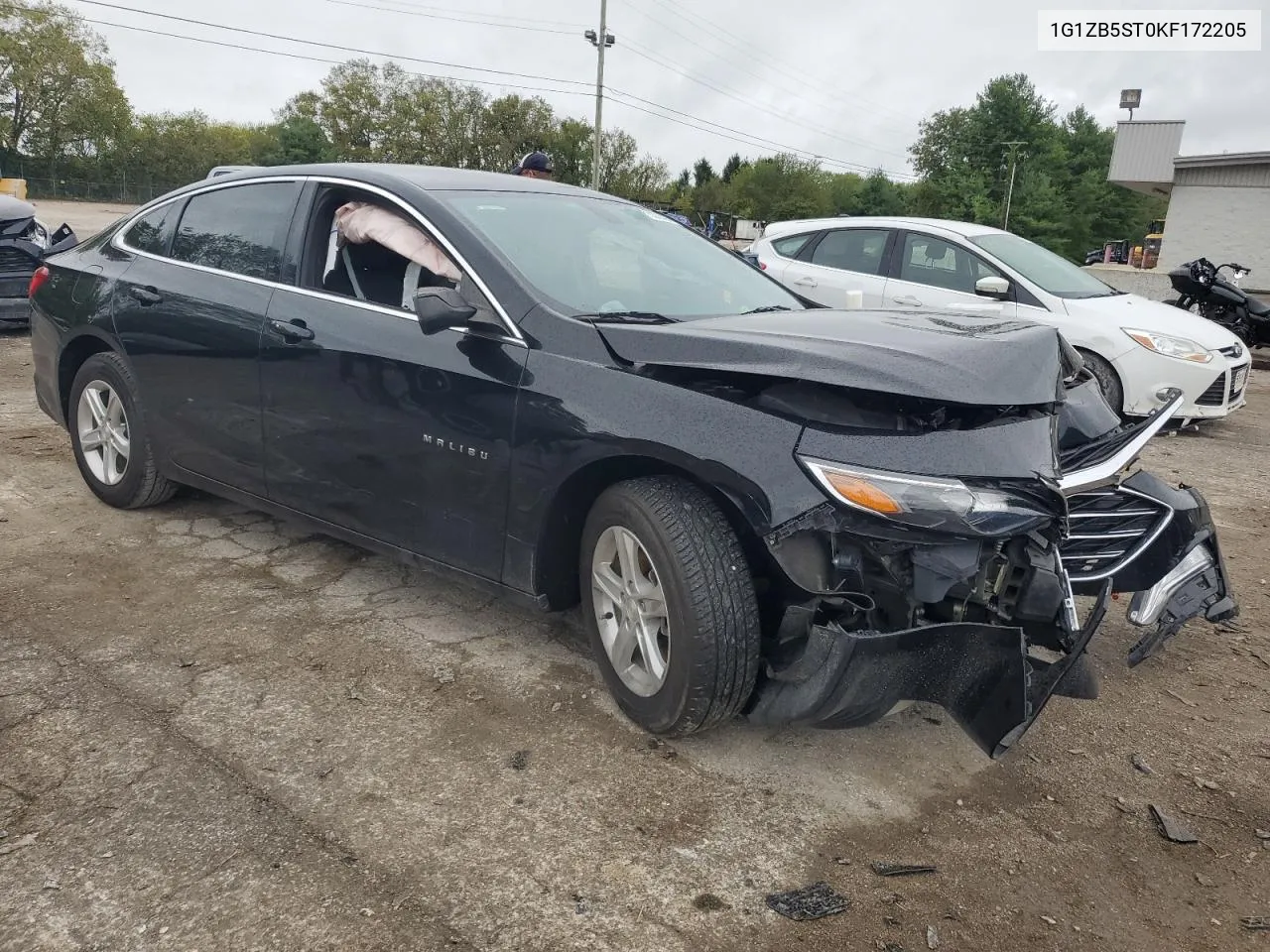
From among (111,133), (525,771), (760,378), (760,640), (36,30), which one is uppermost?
(36,30)

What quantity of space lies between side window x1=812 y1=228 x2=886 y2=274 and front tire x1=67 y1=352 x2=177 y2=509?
5.84 meters

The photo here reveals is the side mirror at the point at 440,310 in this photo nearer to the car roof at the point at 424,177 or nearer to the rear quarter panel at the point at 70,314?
the car roof at the point at 424,177

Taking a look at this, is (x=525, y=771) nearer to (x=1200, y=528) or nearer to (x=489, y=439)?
(x=489, y=439)

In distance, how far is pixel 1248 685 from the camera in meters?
3.38

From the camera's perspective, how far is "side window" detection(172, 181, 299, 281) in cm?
380

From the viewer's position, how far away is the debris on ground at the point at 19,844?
7.50 ft

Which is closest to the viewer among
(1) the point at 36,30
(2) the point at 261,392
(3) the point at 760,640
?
(3) the point at 760,640

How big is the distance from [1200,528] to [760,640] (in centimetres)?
157

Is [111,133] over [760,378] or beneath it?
over

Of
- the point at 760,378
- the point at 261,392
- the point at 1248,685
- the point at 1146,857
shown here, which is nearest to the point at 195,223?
the point at 261,392

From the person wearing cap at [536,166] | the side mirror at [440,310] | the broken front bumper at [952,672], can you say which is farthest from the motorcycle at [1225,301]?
the side mirror at [440,310]

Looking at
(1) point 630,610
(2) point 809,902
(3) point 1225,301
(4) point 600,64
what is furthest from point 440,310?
(4) point 600,64

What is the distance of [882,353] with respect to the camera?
252cm

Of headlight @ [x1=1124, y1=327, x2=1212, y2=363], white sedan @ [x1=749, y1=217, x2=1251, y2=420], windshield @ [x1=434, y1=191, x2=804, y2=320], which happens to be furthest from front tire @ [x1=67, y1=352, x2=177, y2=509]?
headlight @ [x1=1124, y1=327, x2=1212, y2=363]
